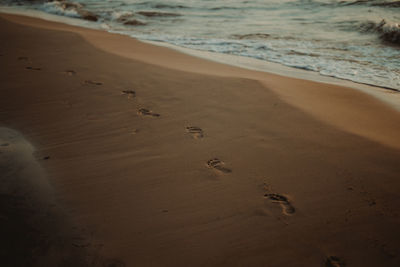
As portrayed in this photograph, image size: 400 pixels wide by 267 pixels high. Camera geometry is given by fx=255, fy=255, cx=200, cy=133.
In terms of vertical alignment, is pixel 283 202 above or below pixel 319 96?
below

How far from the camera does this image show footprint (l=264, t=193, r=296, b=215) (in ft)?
5.42

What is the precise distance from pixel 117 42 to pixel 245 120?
4.56 metres

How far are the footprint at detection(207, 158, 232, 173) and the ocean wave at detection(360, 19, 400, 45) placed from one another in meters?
7.53

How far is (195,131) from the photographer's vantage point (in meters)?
2.47

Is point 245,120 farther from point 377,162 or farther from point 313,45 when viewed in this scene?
point 313,45

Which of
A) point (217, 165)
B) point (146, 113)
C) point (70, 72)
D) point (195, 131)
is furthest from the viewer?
point (70, 72)

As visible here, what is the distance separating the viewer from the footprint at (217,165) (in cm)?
199

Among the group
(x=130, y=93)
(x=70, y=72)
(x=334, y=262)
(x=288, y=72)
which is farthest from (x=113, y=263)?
(x=288, y=72)

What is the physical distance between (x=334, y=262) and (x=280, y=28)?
8486mm

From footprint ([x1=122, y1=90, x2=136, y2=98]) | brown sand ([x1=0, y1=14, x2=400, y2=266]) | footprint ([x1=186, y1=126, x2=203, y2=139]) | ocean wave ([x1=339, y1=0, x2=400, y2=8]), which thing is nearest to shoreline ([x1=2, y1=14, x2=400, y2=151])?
brown sand ([x1=0, y1=14, x2=400, y2=266])

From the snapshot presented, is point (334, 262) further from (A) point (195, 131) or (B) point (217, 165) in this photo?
(A) point (195, 131)

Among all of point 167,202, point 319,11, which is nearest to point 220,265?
point 167,202

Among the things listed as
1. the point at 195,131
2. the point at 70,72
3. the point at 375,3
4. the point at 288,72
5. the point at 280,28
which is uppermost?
the point at 375,3

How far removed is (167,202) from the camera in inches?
66.4
